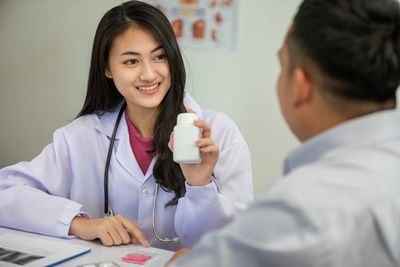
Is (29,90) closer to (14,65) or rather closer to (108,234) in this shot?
(14,65)

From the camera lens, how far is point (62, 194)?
1.45 meters

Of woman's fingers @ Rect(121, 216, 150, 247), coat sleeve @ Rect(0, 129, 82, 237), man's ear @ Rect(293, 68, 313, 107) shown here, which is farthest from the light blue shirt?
coat sleeve @ Rect(0, 129, 82, 237)

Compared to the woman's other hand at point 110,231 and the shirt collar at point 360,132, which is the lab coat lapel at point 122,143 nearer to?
the woman's other hand at point 110,231

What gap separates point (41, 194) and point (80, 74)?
1.41 metres

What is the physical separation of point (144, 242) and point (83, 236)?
184 millimetres

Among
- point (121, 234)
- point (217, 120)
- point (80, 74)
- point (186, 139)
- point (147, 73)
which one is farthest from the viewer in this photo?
point (80, 74)

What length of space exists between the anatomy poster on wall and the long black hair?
2.89 feet

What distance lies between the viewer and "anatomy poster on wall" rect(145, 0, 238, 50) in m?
2.24

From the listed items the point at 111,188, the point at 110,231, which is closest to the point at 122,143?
the point at 111,188

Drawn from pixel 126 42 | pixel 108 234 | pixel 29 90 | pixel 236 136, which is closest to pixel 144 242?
pixel 108 234

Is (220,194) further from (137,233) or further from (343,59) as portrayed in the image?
(343,59)

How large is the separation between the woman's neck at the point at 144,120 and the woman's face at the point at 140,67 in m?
0.07

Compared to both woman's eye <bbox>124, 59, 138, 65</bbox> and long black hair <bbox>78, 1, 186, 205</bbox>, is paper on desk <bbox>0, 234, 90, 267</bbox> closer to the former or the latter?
long black hair <bbox>78, 1, 186, 205</bbox>

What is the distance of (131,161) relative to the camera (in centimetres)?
139
